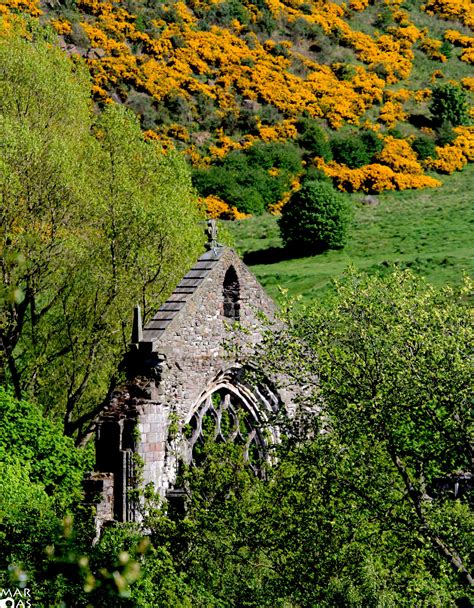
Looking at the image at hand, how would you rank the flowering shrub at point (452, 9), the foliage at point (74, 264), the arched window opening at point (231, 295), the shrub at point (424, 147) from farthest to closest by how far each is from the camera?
the flowering shrub at point (452, 9), the shrub at point (424, 147), the foliage at point (74, 264), the arched window opening at point (231, 295)

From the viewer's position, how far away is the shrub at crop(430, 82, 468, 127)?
65.7 meters

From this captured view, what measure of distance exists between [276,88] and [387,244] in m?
24.8

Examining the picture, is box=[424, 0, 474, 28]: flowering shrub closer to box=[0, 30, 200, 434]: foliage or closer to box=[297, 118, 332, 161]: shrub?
box=[297, 118, 332, 161]: shrub

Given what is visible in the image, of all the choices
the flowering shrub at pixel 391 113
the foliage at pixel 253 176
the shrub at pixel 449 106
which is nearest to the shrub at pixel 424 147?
the flowering shrub at pixel 391 113

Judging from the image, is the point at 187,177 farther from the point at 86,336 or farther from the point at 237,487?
the point at 237,487

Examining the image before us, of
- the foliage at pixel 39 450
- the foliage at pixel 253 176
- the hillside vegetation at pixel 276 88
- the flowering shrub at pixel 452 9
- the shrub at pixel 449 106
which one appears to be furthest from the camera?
the flowering shrub at pixel 452 9

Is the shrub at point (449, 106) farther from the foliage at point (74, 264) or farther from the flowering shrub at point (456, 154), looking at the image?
Answer: the foliage at point (74, 264)

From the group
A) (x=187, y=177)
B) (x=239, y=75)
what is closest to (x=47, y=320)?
(x=187, y=177)

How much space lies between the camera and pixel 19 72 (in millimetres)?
25734

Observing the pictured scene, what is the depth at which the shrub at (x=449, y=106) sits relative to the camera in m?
65.7

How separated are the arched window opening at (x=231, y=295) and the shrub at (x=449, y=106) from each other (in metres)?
51.2

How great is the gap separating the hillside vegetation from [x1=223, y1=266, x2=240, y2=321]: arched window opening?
35323 millimetres

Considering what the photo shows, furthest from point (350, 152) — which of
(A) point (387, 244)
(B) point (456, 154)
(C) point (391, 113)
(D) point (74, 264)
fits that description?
(D) point (74, 264)

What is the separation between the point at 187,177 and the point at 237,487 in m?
14.0
